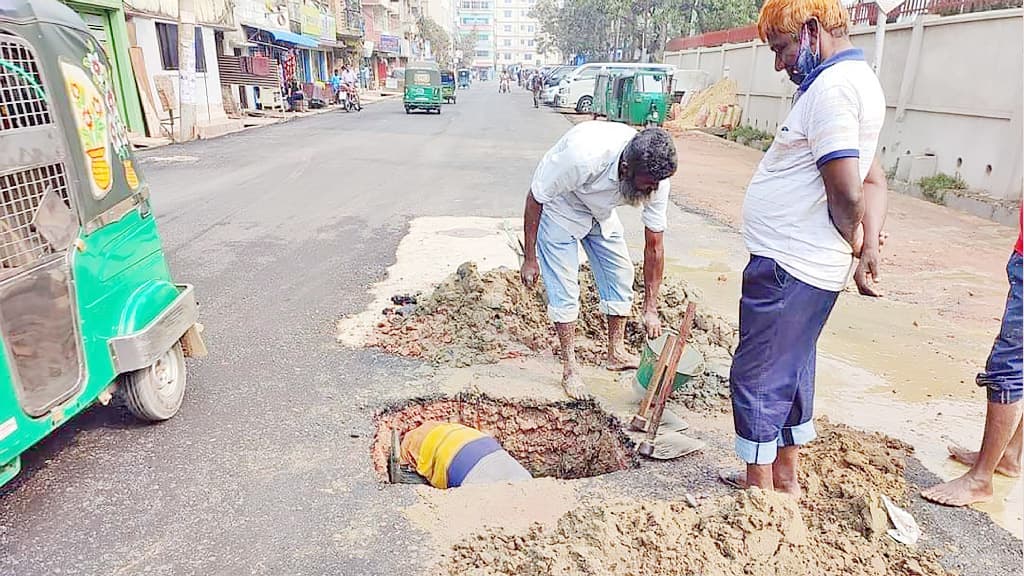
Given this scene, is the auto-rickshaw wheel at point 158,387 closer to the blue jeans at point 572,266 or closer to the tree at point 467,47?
the blue jeans at point 572,266

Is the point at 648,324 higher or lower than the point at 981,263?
higher

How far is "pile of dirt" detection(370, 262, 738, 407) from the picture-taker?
4359 millimetres

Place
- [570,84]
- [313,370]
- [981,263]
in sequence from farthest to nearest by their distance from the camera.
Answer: [570,84] → [981,263] → [313,370]

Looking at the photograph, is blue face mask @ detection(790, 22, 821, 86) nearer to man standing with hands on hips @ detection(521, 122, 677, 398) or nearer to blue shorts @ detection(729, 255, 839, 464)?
blue shorts @ detection(729, 255, 839, 464)

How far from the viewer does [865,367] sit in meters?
4.38

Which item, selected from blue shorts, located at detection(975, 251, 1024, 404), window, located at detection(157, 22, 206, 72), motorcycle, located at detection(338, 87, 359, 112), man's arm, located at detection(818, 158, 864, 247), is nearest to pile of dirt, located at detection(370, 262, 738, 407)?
blue shorts, located at detection(975, 251, 1024, 404)

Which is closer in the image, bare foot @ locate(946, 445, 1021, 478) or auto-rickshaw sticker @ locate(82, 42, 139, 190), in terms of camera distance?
bare foot @ locate(946, 445, 1021, 478)

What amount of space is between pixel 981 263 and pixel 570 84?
74.3 ft

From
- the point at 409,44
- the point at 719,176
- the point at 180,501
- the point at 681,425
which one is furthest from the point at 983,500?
the point at 409,44

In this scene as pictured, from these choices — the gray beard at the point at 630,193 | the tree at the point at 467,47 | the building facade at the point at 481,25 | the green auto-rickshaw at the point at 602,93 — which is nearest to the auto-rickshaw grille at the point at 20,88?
the gray beard at the point at 630,193

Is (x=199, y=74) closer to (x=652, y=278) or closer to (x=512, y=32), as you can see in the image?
(x=652, y=278)

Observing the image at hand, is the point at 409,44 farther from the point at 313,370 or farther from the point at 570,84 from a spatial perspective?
the point at 313,370

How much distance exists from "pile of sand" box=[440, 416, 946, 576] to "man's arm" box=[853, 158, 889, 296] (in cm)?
85

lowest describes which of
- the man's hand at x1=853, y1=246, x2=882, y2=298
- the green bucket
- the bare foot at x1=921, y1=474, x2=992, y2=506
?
the bare foot at x1=921, y1=474, x2=992, y2=506
